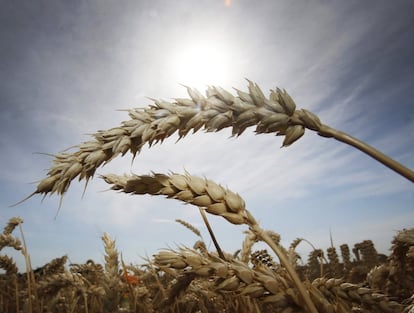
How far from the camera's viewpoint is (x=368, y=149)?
3.67ft

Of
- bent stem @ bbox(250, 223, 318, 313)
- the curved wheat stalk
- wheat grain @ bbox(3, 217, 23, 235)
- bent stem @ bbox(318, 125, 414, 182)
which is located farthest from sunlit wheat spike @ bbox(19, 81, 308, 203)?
wheat grain @ bbox(3, 217, 23, 235)

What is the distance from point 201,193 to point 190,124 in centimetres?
34

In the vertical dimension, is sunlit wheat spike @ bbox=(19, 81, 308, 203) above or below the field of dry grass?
above

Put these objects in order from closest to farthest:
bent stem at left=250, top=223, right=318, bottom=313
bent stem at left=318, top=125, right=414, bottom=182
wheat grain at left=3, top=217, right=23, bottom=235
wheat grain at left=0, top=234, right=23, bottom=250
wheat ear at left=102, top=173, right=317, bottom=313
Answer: bent stem at left=250, top=223, right=318, bottom=313 → bent stem at left=318, top=125, right=414, bottom=182 → wheat ear at left=102, top=173, right=317, bottom=313 → wheat grain at left=0, top=234, right=23, bottom=250 → wheat grain at left=3, top=217, right=23, bottom=235

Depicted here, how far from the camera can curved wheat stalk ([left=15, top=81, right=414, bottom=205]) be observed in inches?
47.3

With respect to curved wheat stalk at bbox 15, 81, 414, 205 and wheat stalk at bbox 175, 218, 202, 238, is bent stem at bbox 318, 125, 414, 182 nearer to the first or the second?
curved wheat stalk at bbox 15, 81, 414, 205

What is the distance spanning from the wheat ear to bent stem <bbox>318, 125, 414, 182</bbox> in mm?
495

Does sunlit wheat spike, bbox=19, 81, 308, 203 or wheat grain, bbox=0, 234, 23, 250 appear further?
wheat grain, bbox=0, 234, 23, 250

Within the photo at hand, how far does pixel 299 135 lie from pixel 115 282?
171 cm

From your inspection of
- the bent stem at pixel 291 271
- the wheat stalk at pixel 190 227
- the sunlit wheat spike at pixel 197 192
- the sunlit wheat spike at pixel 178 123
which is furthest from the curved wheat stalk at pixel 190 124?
the wheat stalk at pixel 190 227

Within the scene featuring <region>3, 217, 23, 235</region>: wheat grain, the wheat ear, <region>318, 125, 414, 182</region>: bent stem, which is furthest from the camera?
<region>3, 217, 23, 235</region>: wheat grain

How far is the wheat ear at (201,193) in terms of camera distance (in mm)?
1158

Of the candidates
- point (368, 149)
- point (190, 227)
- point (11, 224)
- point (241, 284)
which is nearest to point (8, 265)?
point (11, 224)

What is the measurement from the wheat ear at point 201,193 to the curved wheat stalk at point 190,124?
186 mm
